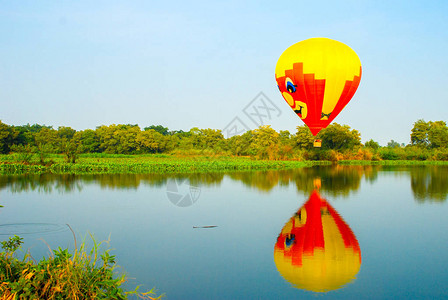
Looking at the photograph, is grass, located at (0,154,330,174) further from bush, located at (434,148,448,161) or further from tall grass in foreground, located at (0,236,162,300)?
bush, located at (434,148,448,161)

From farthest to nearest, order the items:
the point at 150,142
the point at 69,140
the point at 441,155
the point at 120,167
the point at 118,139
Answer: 1. the point at 69,140
2. the point at 118,139
3. the point at 150,142
4. the point at 441,155
5. the point at 120,167

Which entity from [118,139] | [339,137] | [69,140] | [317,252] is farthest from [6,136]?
[317,252]

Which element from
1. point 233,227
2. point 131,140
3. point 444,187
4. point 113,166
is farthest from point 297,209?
point 131,140

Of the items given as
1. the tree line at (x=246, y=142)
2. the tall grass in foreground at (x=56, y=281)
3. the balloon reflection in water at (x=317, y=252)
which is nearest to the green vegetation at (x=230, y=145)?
the tree line at (x=246, y=142)

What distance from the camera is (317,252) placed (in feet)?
23.2

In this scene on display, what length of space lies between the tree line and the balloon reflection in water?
85.5 ft

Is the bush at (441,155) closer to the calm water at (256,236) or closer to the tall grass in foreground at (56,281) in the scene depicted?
the calm water at (256,236)

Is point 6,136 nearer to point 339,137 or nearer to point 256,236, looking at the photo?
point 339,137

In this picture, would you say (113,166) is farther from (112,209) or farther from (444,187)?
(444,187)

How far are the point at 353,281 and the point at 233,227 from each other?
386 cm

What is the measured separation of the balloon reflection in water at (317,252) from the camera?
5805mm

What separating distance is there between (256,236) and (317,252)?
1.61 m

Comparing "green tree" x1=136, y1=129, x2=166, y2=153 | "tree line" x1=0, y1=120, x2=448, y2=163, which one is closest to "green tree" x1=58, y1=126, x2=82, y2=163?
"tree line" x1=0, y1=120, x2=448, y2=163

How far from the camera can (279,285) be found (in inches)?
A: 221
